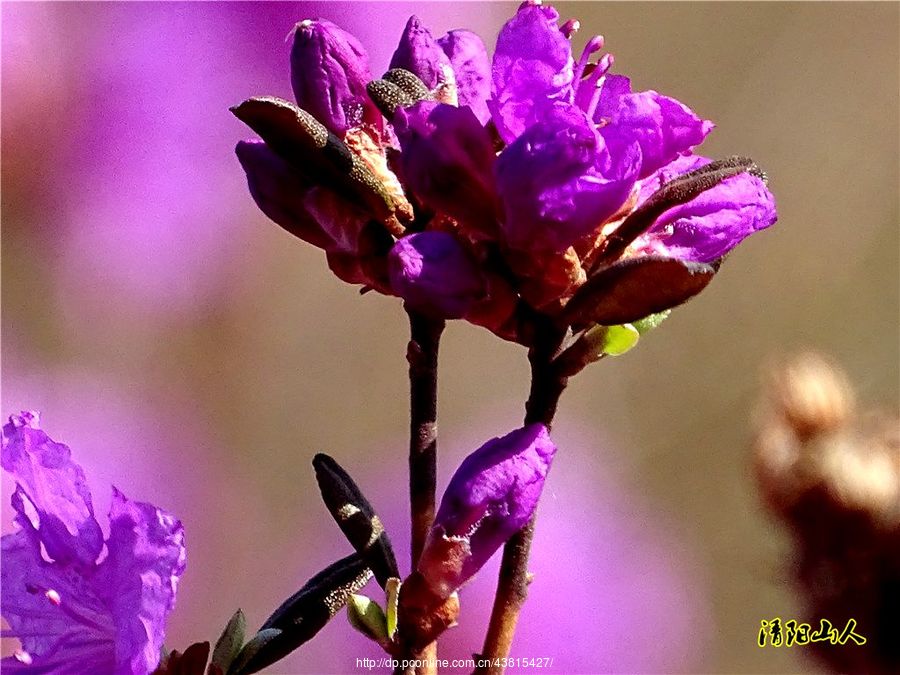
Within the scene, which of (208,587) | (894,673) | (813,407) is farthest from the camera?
(208,587)

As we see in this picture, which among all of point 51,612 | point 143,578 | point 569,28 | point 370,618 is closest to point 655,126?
point 569,28

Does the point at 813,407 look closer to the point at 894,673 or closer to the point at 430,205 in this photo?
the point at 894,673

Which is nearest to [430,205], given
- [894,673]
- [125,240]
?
[894,673]

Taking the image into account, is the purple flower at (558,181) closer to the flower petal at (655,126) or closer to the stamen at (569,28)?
the flower petal at (655,126)

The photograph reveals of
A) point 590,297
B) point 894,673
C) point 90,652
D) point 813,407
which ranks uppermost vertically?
point 813,407

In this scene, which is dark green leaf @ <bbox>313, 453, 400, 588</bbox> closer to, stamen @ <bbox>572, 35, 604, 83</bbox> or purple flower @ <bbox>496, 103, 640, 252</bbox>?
purple flower @ <bbox>496, 103, 640, 252</bbox>

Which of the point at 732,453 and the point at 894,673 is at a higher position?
the point at 732,453

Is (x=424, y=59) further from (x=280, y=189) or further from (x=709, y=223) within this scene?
(x=709, y=223)
